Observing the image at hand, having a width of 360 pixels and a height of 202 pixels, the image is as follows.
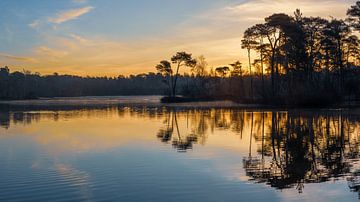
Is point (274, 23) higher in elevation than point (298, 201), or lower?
higher

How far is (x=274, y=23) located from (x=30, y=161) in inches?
1522

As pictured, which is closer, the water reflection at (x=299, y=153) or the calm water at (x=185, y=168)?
the calm water at (x=185, y=168)

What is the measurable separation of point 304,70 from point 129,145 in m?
35.7

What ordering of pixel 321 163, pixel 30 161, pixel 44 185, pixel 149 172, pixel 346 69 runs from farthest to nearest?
pixel 346 69 → pixel 30 161 → pixel 321 163 → pixel 149 172 → pixel 44 185

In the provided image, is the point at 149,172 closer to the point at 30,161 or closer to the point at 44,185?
the point at 44,185

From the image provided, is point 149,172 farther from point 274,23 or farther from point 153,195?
point 274,23

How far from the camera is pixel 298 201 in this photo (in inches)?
327

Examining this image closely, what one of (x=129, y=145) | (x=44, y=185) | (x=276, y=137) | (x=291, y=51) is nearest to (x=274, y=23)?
(x=291, y=51)

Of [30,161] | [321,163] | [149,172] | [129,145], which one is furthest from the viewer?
[129,145]

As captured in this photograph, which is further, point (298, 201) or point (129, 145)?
point (129, 145)

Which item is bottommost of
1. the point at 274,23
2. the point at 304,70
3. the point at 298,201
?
the point at 298,201

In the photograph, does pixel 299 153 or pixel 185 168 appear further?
pixel 299 153

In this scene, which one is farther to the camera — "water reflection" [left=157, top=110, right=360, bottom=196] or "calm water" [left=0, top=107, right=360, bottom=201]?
"water reflection" [left=157, top=110, right=360, bottom=196]

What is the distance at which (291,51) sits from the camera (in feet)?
156
